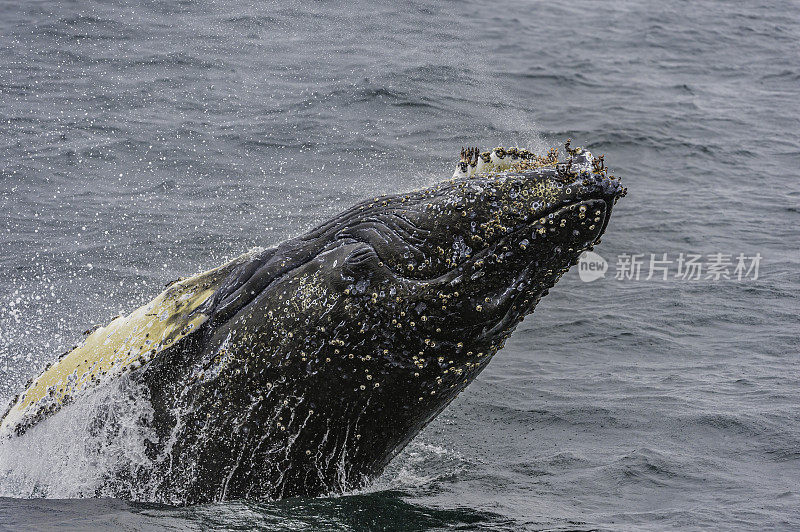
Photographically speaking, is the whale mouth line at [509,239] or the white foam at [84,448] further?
the white foam at [84,448]

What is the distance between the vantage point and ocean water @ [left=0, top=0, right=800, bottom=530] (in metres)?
8.52

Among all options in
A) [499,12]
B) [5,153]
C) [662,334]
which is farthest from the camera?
[499,12]

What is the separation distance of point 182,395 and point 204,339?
48 centimetres

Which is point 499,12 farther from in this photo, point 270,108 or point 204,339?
point 204,339

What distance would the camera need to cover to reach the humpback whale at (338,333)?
21.6ft

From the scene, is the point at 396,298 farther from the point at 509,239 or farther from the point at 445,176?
the point at 445,176

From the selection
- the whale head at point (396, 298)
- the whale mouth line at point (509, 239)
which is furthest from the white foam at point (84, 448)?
the whale mouth line at point (509, 239)

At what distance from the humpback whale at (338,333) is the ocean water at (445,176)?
448 millimetres

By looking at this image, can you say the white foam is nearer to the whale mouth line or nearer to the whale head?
the whale head

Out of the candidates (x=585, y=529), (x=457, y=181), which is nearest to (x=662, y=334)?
(x=585, y=529)

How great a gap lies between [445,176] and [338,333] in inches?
423

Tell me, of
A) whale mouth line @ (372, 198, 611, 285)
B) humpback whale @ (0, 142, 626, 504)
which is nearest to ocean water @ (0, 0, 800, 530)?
humpback whale @ (0, 142, 626, 504)

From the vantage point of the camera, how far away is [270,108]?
19.5 m

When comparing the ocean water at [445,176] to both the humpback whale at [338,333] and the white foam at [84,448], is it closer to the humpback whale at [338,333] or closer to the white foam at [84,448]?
the white foam at [84,448]
